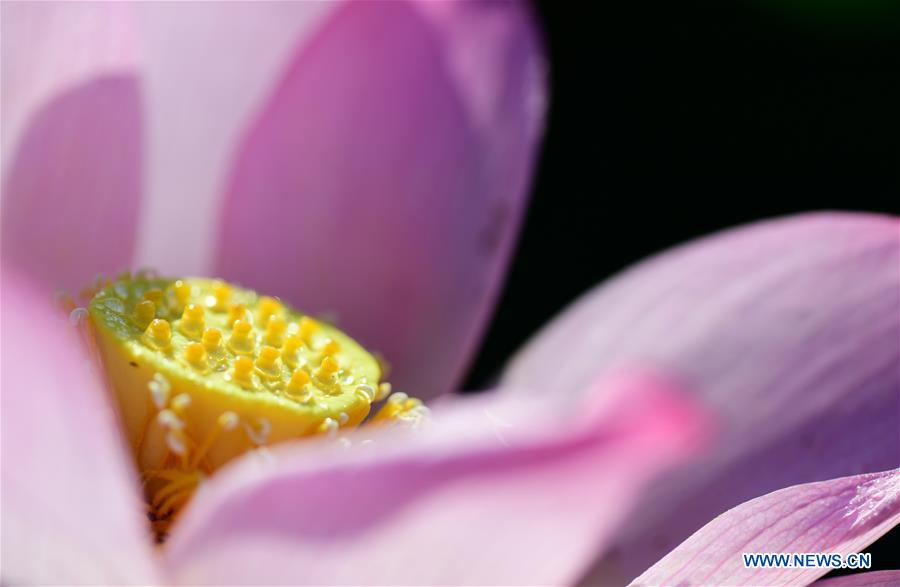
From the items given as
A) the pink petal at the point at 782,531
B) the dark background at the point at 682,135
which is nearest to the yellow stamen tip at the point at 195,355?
the pink petal at the point at 782,531

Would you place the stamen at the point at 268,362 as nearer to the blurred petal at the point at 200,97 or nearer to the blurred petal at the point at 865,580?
the blurred petal at the point at 200,97

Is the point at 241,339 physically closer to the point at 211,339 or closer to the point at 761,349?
the point at 211,339

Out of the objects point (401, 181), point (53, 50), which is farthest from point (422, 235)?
point (53, 50)

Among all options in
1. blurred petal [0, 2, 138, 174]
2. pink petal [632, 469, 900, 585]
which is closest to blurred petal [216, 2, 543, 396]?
blurred petal [0, 2, 138, 174]

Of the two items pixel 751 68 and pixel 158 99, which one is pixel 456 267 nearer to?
pixel 158 99

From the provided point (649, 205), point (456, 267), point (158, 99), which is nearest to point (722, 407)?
point (456, 267)
